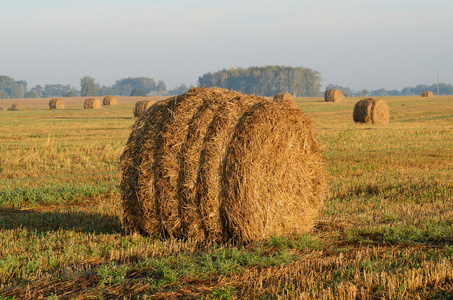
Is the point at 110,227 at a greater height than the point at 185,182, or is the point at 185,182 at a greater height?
the point at 185,182

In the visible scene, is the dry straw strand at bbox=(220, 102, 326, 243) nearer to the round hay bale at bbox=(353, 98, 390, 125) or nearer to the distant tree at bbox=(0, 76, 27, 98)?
the round hay bale at bbox=(353, 98, 390, 125)

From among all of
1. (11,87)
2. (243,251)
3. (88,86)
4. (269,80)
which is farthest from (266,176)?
(11,87)

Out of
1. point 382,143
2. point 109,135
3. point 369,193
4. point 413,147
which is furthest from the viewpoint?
point 109,135

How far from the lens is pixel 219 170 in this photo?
7.22 m

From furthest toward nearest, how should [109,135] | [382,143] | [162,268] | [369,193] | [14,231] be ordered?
[109,135], [382,143], [369,193], [14,231], [162,268]

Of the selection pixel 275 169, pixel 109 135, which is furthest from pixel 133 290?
pixel 109 135

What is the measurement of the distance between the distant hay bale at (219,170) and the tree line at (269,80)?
382 ft

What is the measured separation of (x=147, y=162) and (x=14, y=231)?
8.71 feet

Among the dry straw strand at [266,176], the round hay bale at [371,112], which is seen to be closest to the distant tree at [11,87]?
the round hay bale at [371,112]

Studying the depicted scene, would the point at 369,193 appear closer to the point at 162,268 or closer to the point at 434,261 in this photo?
the point at 434,261

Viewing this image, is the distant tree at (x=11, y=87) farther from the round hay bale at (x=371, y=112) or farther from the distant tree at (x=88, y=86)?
the round hay bale at (x=371, y=112)

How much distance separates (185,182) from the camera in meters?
7.29

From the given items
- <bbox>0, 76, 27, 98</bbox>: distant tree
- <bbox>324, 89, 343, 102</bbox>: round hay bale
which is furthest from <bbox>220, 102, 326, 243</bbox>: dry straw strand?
<bbox>0, 76, 27, 98</bbox>: distant tree

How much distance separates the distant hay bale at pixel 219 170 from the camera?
7207 mm
